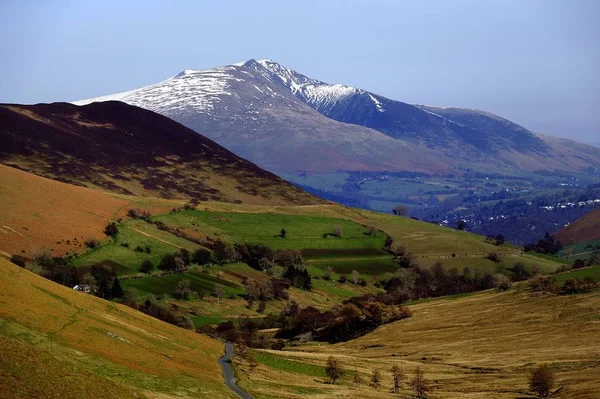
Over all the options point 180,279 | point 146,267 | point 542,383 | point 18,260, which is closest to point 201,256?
point 146,267

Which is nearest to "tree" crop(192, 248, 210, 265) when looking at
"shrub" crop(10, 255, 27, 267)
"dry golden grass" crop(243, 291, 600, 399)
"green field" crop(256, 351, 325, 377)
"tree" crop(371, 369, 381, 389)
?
"shrub" crop(10, 255, 27, 267)

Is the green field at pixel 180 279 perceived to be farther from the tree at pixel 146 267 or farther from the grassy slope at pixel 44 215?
the grassy slope at pixel 44 215

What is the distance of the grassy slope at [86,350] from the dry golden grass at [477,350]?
931cm

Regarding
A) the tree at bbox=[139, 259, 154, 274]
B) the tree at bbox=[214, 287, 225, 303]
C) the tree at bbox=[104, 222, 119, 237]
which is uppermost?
the tree at bbox=[104, 222, 119, 237]

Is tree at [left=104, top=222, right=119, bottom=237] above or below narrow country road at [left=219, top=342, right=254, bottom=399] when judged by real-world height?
above

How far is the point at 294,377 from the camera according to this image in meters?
90.7

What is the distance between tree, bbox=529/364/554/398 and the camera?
257 ft

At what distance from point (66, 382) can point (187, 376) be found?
21.5 m

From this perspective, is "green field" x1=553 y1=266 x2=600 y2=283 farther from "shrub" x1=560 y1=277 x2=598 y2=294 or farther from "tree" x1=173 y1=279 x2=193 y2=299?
"tree" x1=173 y1=279 x2=193 y2=299

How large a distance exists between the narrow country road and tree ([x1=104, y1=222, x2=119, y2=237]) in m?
77.1

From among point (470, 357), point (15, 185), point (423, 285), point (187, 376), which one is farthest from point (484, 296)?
point (15, 185)

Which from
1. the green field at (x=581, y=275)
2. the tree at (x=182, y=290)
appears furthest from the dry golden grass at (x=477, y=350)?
the tree at (x=182, y=290)

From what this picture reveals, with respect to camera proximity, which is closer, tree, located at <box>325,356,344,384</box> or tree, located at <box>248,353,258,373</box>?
tree, located at <box>248,353,258,373</box>

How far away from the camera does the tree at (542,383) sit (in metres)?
78.2
